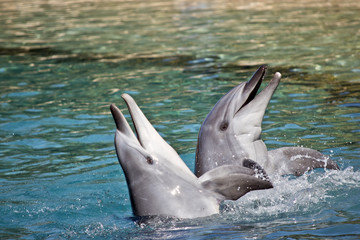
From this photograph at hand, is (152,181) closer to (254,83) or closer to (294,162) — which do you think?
(254,83)

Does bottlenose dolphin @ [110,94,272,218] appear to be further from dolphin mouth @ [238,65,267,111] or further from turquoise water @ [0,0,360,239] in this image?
dolphin mouth @ [238,65,267,111]

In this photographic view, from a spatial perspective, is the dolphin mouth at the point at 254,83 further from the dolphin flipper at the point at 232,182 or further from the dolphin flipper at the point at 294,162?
the dolphin flipper at the point at 232,182

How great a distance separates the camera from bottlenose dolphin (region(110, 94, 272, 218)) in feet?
15.5

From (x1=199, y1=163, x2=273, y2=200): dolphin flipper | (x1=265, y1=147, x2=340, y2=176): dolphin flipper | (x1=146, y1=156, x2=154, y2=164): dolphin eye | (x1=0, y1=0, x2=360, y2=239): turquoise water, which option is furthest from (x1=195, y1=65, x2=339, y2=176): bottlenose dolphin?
(x1=146, y1=156, x2=154, y2=164): dolphin eye

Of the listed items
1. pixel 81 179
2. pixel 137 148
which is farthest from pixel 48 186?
pixel 137 148

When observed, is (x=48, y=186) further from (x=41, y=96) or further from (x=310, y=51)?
(x=310, y=51)

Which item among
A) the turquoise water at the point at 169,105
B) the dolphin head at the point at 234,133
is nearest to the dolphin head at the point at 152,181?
the turquoise water at the point at 169,105

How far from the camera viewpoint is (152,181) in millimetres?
4824

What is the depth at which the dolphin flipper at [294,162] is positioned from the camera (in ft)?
19.0

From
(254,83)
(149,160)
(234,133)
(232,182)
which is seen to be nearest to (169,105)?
(234,133)

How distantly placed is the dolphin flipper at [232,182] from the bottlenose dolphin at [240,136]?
0.70 m

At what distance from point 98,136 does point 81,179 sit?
4.53 ft

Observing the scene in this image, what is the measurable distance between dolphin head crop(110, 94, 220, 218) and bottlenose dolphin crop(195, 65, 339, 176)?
0.77 meters

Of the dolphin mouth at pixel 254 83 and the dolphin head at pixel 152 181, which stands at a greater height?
the dolphin mouth at pixel 254 83
